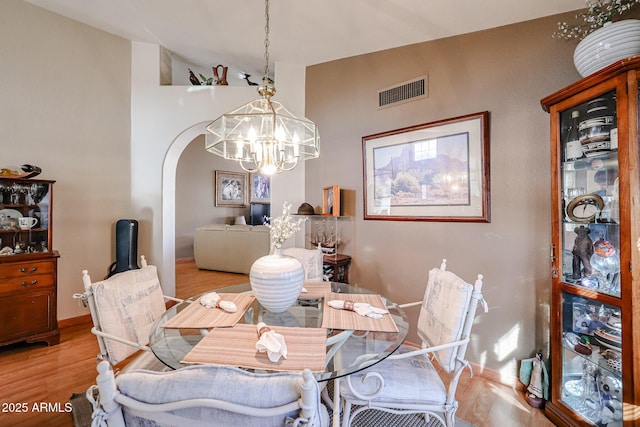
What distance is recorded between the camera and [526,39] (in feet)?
6.70

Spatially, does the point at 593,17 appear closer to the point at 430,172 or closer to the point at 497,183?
the point at 497,183

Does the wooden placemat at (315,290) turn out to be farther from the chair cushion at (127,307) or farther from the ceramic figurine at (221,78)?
the ceramic figurine at (221,78)

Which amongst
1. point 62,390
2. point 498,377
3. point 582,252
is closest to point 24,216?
point 62,390

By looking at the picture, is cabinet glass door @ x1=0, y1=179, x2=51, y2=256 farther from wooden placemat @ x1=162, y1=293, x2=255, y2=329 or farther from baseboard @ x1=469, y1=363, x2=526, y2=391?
baseboard @ x1=469, y1=363, x2=526, y2=391

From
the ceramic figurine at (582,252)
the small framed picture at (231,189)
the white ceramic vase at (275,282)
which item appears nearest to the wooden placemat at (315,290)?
the white ceramic vase at (275,282)

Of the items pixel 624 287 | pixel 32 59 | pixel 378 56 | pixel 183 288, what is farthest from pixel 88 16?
pixel 624 287

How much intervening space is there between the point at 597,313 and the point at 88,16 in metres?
4.92

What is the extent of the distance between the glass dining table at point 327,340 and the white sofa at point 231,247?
3570 millimetres

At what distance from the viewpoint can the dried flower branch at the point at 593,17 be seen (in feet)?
5.50

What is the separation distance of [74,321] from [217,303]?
2.64 meters

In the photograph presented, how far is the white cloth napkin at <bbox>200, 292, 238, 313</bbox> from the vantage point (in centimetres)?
148

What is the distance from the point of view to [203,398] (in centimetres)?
62

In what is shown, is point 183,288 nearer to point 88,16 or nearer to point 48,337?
point 48,337

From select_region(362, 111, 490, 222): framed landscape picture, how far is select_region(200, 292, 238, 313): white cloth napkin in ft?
5.60
